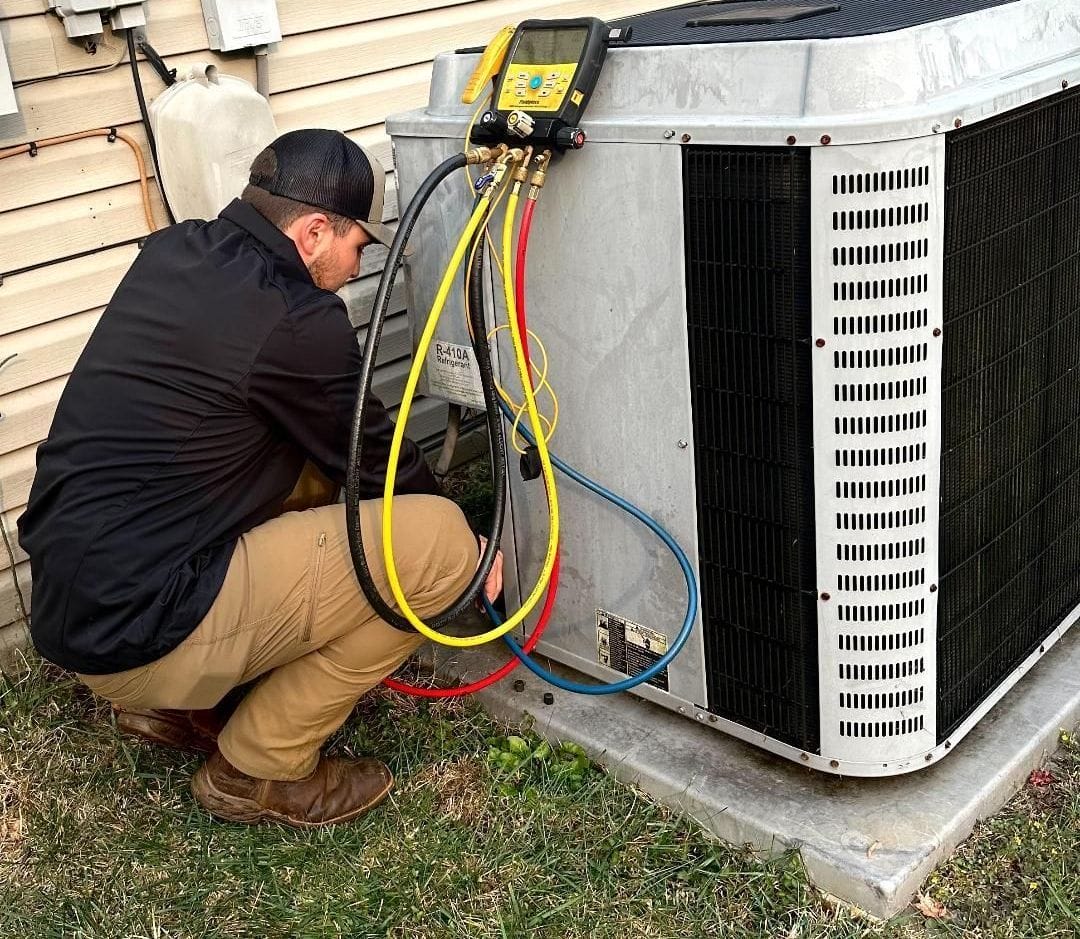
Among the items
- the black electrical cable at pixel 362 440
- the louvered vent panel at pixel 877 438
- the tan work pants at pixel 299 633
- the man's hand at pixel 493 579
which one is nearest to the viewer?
the louvered vent panel at pixel 877 438

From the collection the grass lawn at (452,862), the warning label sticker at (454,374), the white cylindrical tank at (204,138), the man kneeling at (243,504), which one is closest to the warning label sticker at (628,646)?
the grass lawn at (452,862)

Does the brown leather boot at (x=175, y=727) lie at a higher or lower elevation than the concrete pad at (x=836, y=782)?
higher

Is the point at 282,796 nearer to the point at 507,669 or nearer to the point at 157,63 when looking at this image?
the point at 507,669

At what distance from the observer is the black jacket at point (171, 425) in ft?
7.32

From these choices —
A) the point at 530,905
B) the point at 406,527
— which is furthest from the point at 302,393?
the point at 530,905

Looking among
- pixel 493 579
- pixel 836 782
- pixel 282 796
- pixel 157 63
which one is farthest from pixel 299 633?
pixel 157 63

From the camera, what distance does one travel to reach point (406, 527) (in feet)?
8.05

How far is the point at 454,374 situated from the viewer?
280 cm

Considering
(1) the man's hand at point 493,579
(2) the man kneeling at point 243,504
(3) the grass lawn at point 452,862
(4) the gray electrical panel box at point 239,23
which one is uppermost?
(4) the gray electrical panel box at point 239,23

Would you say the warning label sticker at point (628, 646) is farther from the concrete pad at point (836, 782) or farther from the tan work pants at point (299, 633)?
the tan work pants at point (299, 633)

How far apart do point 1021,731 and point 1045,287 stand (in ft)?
3.09

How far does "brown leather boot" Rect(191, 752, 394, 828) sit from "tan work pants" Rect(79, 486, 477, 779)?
36mm

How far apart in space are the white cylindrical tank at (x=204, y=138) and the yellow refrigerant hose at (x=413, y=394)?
3.09 ft

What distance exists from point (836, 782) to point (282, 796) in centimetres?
116
